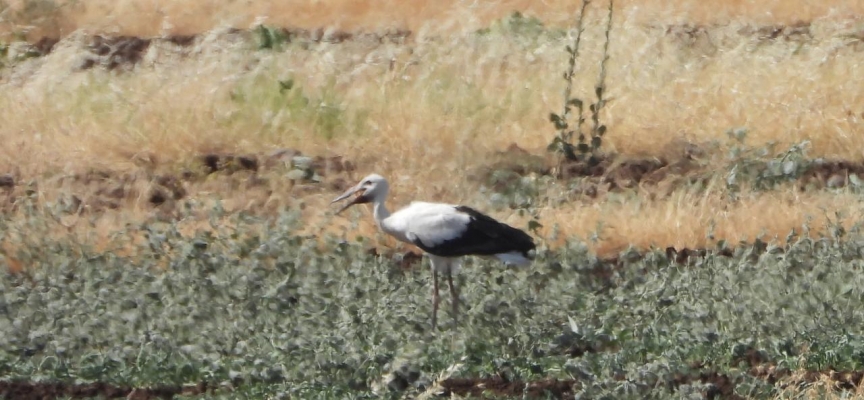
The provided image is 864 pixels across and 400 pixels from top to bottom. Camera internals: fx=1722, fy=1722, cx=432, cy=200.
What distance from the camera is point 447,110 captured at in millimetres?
14500

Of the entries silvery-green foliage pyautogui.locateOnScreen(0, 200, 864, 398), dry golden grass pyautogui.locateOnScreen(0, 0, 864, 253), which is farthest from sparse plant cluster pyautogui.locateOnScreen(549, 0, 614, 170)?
silvery-green foliage pyautogui.locateOnScreen(0, 200, 864, 398)

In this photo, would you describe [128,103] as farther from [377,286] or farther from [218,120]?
[377,286]

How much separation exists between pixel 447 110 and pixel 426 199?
2.21 metres

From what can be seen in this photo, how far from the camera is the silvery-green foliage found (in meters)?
7.47

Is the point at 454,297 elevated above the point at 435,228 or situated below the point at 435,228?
below

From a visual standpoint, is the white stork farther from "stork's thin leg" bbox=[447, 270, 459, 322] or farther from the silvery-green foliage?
the silvery-green foliage

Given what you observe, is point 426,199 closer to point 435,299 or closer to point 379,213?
point 379,213

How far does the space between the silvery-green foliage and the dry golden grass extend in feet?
4.60

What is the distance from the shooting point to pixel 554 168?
12.7m

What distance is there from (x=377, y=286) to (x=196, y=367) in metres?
1.58

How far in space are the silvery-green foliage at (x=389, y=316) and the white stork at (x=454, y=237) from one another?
19 centimetres

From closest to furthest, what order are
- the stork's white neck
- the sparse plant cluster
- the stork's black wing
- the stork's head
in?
the stork's black wing
the stork's white neck
the stork's head
the sparse plant cluster

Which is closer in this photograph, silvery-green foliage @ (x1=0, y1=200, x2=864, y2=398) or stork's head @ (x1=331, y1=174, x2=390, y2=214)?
silvery-green foliage @ (x1=0, y1=200, x2=864, y2=398)

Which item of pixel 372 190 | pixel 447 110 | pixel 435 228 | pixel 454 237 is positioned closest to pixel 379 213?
pixel 372 190
